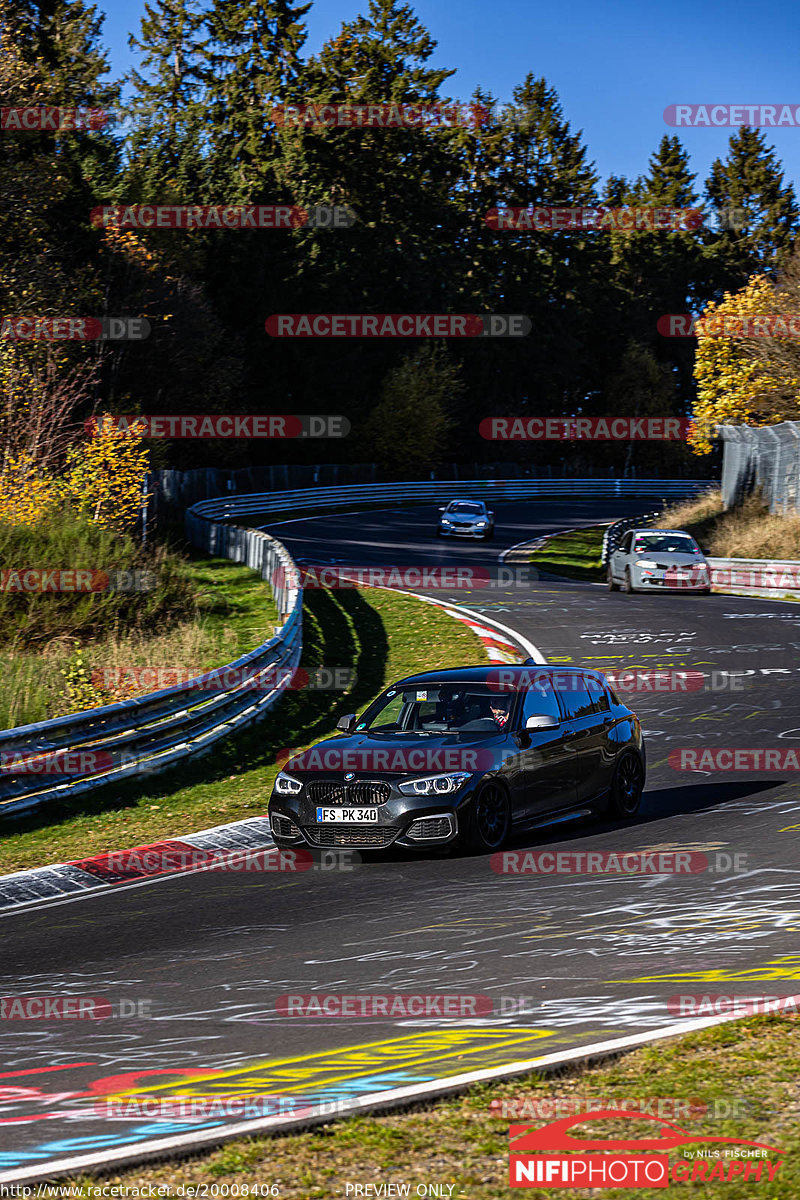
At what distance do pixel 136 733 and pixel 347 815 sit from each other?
16.1ft

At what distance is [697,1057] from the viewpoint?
18.2ft

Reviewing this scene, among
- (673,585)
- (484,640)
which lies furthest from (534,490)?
(484,640)

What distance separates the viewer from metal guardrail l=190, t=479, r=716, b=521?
5678cm

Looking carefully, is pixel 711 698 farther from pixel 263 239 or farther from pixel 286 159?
pixel 286 159

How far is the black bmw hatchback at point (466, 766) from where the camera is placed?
10695 mm

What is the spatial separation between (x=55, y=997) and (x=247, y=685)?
33.6ft
